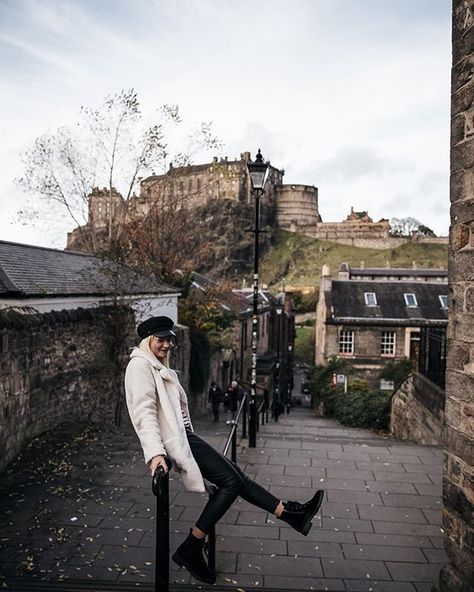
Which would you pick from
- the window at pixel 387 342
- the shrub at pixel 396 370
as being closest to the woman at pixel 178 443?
the shrub at pixel 396 370

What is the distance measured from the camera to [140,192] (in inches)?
985

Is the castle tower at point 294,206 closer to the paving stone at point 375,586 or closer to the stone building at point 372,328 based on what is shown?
the stone building at point 372,328

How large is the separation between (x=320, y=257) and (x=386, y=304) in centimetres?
5471

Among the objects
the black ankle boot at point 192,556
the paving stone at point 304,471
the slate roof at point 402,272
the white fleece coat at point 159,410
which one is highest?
the slate roof at point 402,272

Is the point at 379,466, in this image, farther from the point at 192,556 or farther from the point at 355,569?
the point at 192,556

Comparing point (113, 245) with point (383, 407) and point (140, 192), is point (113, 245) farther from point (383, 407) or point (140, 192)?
point (383, 407)

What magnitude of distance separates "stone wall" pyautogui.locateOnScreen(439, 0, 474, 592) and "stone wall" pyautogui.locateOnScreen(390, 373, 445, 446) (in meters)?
6.22

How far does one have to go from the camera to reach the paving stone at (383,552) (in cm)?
476

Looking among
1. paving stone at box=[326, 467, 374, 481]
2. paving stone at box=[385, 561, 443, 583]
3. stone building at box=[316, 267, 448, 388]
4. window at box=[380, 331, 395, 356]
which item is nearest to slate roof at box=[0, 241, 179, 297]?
paving stone at box=[326, 467, 374, 481]

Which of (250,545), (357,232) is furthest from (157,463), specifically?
(357,232)

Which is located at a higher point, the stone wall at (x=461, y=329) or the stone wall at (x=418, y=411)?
the stone wall at (x=461, y=329)

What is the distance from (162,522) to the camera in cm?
320

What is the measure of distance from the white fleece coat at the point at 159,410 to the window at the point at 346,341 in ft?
96.1

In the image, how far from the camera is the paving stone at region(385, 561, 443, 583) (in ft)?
14.5
